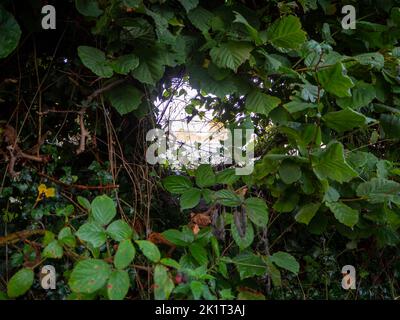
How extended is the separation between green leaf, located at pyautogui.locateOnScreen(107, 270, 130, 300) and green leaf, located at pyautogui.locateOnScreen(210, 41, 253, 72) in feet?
2.25

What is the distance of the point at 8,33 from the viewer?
110 centimetres

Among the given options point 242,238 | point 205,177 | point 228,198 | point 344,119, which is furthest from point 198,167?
point 344,119

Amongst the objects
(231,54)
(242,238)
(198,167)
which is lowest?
(242,238)

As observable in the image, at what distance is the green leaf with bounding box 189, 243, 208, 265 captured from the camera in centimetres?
111

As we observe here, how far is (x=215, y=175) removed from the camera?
1.29 m

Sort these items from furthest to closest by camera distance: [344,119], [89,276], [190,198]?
[190,198]
[344,119]
[89,276]

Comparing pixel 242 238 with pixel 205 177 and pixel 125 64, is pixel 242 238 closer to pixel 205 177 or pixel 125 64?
pixel 205 177

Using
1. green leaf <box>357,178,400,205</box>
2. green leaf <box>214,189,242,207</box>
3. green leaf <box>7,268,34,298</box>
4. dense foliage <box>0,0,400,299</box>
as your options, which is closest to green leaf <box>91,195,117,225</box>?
dense foliage <box>0,0,400,299</box>

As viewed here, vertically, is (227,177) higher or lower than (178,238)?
higher

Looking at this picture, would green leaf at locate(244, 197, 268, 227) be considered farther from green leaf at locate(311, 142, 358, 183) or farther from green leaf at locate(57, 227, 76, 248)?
green leaf at locate(57, 227, 76, 248)

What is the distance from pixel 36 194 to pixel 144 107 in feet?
1.64

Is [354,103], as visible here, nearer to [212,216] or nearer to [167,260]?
[212,216]

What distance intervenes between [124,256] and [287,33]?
0.82 metres
